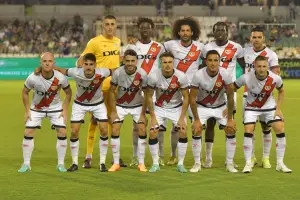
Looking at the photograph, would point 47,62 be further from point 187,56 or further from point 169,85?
point 187,56

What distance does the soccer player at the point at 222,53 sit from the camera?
32.2 ft

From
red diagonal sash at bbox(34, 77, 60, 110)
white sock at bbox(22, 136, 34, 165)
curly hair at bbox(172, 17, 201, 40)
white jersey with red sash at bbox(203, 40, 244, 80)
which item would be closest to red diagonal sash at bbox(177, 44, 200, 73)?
white jersey with red sash at bbox(203, 40, 244, 80)

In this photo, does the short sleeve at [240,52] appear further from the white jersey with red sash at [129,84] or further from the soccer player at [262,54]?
the white jersey with red sash at [129,84]

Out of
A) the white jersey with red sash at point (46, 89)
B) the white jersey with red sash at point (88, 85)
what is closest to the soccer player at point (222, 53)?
the white jersey with red sash at point (88, 85)

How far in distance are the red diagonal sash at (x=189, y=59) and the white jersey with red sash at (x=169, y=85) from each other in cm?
66

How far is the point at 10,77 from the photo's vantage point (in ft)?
106

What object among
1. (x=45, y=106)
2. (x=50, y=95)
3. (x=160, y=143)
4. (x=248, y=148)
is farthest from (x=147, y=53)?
(x=248, y=148)

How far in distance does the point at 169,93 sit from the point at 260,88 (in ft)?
4.56

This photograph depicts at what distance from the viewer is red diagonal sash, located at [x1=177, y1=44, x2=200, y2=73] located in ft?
33.1

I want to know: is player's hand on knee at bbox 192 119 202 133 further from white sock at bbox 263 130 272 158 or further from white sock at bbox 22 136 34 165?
white sock at bbox 22 136 34 165

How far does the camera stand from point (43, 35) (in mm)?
39656

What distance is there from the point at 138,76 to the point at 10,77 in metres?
24.0

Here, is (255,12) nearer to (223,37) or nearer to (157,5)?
(157,5)

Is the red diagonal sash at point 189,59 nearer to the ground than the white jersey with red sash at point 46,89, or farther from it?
farther from it
